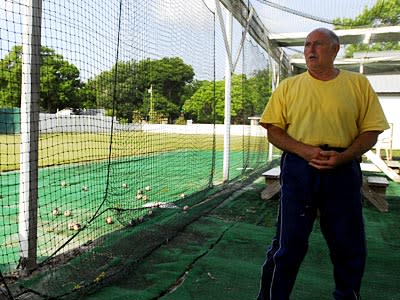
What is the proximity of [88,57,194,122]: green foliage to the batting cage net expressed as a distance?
0.07ft

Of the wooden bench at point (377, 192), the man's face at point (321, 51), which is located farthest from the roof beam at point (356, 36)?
the man's face at point (321, 51)

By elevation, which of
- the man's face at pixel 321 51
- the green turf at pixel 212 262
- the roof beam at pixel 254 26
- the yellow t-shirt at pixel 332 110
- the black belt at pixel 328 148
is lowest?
the green turf at pixel 212 262

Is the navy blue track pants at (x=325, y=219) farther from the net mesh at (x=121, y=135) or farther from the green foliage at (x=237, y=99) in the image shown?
the green foliage at (x=237, y=99)

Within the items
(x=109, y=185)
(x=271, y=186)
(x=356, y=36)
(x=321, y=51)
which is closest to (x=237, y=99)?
(x=356, y=36)

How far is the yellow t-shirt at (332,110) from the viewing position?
2.09 metres

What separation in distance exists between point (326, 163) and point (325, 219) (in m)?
0.31

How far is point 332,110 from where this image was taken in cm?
208

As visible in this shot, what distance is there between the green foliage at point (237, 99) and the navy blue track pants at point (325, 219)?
15.9 feet

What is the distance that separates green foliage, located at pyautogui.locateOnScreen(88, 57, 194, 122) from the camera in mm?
4223

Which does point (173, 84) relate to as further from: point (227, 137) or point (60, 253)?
point (60, 253)

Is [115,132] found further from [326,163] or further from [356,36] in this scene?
[356,36]

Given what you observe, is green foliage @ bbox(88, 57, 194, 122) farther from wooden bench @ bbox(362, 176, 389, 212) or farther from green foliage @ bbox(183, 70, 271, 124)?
wooden bench @ bbox(362, 176, 389, 212)

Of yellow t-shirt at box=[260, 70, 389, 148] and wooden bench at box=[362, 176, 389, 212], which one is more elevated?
yellow t-shirt at box=[260, 70, 389, 148]

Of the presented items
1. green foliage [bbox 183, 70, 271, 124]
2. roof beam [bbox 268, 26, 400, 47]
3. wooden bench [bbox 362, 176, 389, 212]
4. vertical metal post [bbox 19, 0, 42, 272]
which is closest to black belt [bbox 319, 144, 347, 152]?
vertical metal post [bbox 19, 0, 42, 272]
